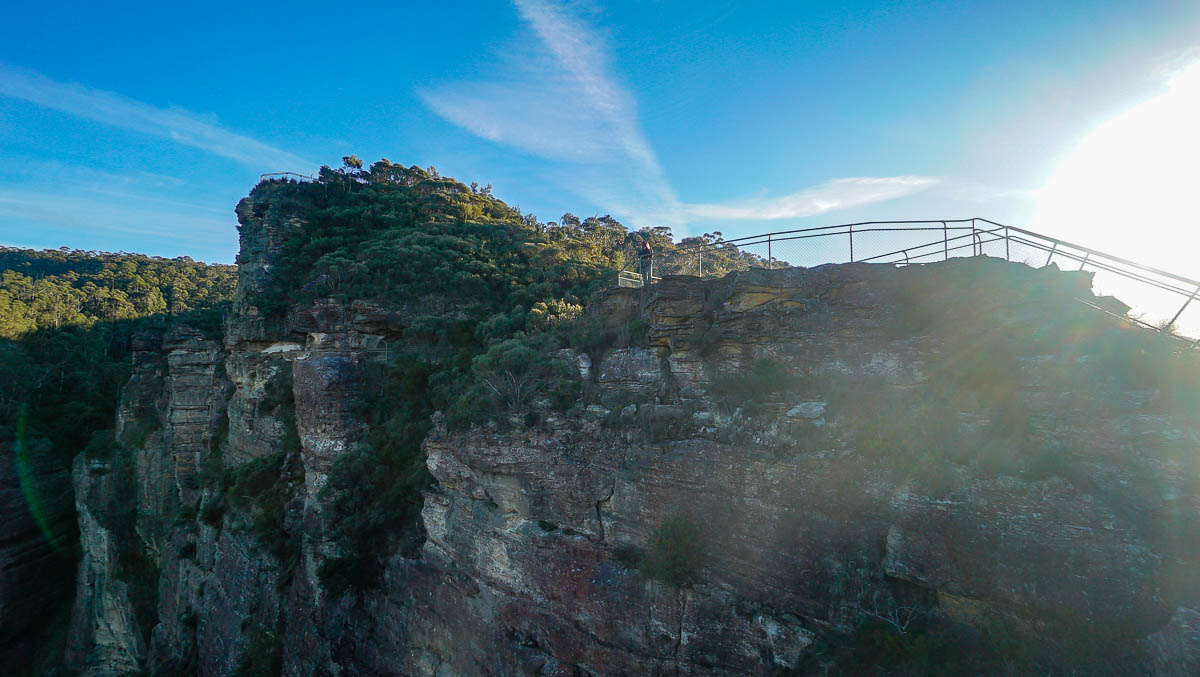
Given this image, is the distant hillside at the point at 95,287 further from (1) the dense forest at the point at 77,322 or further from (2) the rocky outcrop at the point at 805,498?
(2) the rocky outcrop at the point at 805,498

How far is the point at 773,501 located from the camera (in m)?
10.2

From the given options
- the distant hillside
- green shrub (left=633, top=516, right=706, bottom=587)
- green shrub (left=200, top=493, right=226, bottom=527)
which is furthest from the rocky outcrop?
the distant hillside

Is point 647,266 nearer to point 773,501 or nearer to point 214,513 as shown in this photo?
point 773,501

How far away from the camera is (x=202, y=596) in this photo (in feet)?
69.2

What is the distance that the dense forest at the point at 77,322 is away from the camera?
107 ft

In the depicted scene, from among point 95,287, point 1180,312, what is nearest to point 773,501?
point 1180,312

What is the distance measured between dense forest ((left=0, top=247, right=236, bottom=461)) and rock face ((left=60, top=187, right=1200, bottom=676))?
22122 millimetres

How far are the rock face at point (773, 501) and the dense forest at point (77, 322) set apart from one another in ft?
72.6

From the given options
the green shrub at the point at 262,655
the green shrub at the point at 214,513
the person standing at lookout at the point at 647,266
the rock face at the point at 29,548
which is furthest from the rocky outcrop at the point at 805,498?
the rock face at the point at 29,548

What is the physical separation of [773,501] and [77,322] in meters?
60.8

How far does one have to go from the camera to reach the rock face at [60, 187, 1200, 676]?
25.8ft

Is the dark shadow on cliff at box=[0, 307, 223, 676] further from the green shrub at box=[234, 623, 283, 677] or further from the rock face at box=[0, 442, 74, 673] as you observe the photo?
the green shrub at box=[234, 623, 283, 677]

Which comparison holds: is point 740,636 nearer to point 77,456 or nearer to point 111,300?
point 77,456

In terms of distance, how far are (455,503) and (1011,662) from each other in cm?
1291
